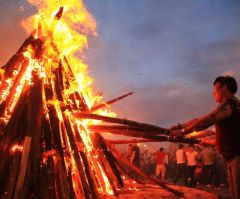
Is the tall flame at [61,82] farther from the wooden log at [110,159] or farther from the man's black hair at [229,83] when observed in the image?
the man's black hair at [229,83]

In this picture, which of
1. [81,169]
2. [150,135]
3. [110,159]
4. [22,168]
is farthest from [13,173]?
[110,159]

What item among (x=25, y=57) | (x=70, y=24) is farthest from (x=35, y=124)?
(x=70, y=24)

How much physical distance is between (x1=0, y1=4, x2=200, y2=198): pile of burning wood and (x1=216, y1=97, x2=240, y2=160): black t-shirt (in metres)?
1.21

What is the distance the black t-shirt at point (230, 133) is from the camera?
171 inches

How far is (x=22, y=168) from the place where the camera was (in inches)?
201

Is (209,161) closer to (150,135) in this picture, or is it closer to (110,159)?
(110,159)

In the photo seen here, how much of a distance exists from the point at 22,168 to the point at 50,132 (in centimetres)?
113

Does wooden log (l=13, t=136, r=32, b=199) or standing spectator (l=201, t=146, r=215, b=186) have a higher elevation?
standing spectator (l=201, t=146, r=215, b=186)

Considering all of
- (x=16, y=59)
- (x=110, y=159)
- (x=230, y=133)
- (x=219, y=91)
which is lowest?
(x=110, y=159)

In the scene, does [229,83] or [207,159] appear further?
[207,159]

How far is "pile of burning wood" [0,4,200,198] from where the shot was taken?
5.38 m

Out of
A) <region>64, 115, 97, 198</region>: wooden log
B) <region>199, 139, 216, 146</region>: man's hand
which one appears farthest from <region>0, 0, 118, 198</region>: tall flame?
<region>199, 139, 216, 146</region>: man's hand

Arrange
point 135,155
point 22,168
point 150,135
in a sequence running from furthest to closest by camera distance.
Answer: point 135,155
point 150,135
point 22,168

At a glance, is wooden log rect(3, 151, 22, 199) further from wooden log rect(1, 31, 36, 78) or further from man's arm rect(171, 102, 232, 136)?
man's arm rect(171, 102, 232, 136)
